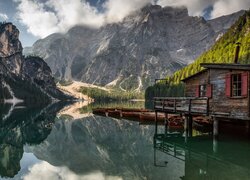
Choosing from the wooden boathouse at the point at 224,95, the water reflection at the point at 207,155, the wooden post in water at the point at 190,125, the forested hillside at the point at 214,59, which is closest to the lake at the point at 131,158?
the water reflection at the point at 207,155

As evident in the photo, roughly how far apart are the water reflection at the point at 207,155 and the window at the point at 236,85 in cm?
517

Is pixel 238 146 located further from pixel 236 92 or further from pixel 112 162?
pixel 112 162

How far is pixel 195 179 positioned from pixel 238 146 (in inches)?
491

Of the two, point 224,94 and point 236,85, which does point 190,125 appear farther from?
point 236,85

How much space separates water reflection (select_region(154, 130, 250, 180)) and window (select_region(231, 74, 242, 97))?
517cm

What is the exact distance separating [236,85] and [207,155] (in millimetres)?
8140

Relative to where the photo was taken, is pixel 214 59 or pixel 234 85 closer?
pixel 234 85

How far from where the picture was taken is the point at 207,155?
2562 cm

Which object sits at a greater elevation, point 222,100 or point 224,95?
point 224,95

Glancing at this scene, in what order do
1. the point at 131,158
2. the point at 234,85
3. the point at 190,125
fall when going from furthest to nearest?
1. the point at 190,125
2. the point at 234,85
3. the point at 131,158

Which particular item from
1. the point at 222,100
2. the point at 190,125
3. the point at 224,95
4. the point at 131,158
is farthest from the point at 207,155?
the point at 190,125

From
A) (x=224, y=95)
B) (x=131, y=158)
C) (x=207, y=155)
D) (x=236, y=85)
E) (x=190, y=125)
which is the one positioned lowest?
A: (x=131, y=158)

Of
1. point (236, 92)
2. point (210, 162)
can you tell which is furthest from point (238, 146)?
point (210, 162)

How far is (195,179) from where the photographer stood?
18922mm
